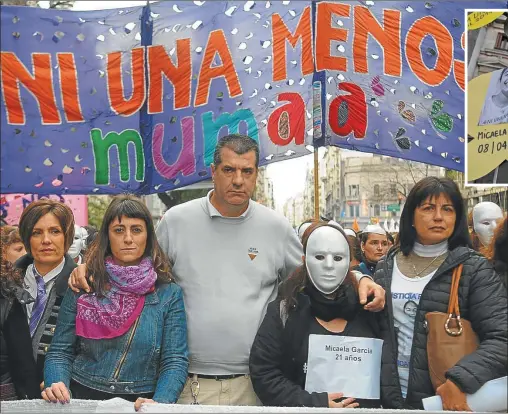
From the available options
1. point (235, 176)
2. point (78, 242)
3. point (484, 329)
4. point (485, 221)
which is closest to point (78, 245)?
point (78, 242)

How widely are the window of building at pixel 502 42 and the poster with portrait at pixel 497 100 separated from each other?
25 cm

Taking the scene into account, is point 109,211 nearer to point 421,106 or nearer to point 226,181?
point 226,181

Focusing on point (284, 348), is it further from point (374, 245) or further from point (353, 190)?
point (353, 190)

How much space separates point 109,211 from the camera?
3812 millimetres

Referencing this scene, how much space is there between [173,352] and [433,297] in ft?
4.23

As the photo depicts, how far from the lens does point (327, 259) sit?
11.9ft

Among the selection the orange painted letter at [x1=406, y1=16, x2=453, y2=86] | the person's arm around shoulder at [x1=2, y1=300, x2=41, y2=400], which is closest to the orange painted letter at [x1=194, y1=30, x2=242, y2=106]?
the orange painted letter at [x1=406, y1=16, x2=453, y2=86]

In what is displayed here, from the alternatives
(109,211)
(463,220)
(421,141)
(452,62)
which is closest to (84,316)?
(109,211)

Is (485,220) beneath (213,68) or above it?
beneath

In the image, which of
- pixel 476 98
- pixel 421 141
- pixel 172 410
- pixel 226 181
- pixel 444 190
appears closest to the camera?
pixel 172 410

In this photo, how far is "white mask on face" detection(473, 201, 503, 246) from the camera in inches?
268

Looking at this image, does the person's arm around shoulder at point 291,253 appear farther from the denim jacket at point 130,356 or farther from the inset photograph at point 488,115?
the inset photograph at point 488,115

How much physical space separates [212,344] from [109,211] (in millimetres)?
876

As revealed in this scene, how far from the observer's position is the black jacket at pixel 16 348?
3.74 meters
